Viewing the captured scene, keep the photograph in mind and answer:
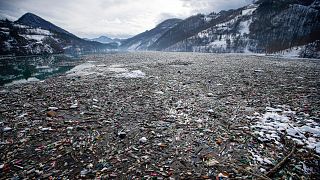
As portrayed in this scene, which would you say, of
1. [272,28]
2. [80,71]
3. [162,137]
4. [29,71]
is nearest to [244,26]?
[272,28]

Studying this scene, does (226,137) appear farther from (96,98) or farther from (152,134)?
(96,98)

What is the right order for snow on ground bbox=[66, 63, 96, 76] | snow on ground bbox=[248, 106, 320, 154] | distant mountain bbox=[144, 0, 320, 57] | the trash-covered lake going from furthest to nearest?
distant mountain bbox=[144, 0, 320, 57] → snow on ground bbox=[66, 63, 96, 76] → snow on ground bbox=[248, 106, 320, 154] → the trash-covered lake

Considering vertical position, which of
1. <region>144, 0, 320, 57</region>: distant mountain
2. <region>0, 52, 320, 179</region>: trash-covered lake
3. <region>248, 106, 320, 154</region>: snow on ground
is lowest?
<region>0, 52, 320, 179</region>: trash-covered lake

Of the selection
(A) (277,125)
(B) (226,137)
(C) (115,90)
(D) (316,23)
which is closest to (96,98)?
(C) (115,90)

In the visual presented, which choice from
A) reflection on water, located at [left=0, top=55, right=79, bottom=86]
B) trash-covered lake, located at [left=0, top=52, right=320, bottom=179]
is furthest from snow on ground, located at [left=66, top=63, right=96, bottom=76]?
trash-covered lake, located at [left=0, top=52, right=320, bottom=179]

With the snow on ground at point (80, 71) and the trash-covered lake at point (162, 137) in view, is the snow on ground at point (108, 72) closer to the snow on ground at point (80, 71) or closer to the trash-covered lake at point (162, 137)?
the snow on ground at point (80, 71)

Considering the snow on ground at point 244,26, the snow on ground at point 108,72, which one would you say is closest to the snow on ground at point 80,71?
the snow on ground at point 108,72

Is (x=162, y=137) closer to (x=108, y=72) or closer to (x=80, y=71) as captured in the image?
(x=108, y=72)

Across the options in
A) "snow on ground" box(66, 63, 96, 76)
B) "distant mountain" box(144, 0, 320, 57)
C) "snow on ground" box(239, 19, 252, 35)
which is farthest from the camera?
"snow on ground" box(239, 19, 252, 35)

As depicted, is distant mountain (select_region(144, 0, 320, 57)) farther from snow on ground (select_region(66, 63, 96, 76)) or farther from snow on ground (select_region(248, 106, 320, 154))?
snow on ground (select_region(248, 106, 320, 154))

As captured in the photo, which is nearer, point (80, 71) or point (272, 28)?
point (80, 71)
